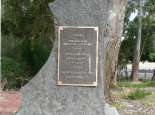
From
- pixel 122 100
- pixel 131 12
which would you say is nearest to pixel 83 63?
pixel 122 100

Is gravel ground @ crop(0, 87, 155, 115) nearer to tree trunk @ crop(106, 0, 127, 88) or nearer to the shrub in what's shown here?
tree trunk @ crop(106, 0, 127, 88)

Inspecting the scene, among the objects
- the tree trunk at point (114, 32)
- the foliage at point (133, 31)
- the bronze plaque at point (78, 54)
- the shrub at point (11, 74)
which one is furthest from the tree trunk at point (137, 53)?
the bronze plaque at point (78, 54)

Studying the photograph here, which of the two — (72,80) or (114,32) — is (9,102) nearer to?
(114,32)

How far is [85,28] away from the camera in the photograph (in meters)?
9.75

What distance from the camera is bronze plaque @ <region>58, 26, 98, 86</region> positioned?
9.73 metres

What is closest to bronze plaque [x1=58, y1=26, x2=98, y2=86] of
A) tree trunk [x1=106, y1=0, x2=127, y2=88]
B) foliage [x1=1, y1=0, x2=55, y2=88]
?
tree trunk [x1=106, y1=0, x2=127, y2=88]

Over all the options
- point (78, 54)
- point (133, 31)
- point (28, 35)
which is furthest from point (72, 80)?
point (133, 31)

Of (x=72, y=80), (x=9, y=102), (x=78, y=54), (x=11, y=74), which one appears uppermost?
(x=78, y=54)

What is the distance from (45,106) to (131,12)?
71.4 ft

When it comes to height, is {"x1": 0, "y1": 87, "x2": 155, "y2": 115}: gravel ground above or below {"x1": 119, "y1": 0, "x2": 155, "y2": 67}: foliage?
below

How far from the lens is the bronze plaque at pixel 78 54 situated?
9727 mm

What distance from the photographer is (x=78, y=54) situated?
9.73 meters

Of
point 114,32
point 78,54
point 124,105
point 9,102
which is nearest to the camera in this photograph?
point 78,54

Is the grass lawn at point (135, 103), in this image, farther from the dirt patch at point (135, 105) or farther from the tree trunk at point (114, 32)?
the tree trunk at point (114, 32)
